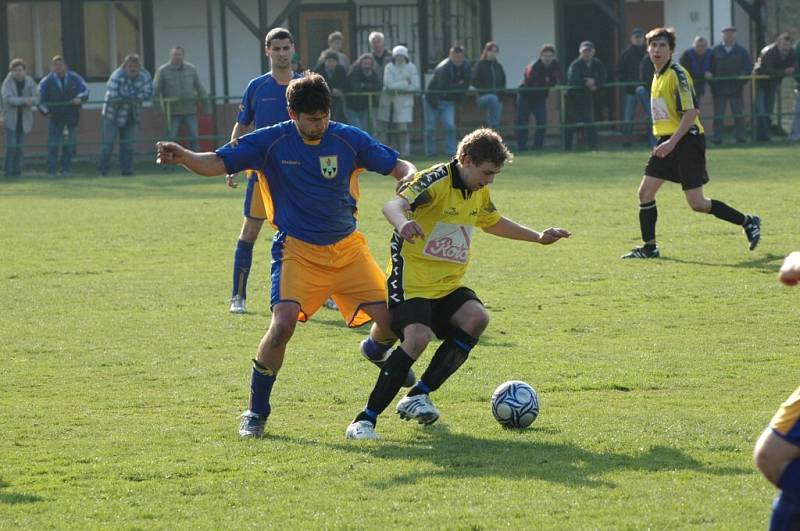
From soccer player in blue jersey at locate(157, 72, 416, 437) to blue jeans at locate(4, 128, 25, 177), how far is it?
60.1 ft

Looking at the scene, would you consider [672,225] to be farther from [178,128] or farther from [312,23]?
[312,23]

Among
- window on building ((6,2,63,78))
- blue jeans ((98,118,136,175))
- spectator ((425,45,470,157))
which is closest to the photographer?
blue jeans ((98,118,136,175))

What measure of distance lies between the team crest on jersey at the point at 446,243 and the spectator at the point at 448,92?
18.4 m

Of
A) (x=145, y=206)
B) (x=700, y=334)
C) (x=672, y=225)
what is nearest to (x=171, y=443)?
(x=700, y=334)

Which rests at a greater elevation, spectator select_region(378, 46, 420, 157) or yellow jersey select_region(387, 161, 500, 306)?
spectator select_region(378, 46, 420, 157)

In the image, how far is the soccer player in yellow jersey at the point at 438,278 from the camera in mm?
6602

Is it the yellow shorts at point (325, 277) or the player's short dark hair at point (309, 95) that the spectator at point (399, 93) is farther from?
the player's short dark hair at point (309, 95)

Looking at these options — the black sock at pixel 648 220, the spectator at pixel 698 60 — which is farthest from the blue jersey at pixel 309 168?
the spectator at pixel 698 60

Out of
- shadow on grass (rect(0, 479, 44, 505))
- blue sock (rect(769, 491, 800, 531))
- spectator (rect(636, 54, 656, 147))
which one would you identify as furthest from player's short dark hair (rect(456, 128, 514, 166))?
spectator (rect(636, 54, 656, 147))

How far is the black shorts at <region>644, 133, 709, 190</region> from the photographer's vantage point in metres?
12.4

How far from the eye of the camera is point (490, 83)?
84.5ft

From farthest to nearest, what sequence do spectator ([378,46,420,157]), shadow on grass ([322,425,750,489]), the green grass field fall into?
spectator ([378,46,420,157]) → shadow on grass ([322,425,750,489]) → the green grass field

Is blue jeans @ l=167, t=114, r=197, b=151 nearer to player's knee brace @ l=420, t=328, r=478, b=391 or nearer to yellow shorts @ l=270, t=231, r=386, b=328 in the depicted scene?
yellow shorts @ l=270, t=231, r=386, b=328

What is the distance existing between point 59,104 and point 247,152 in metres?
18.2
